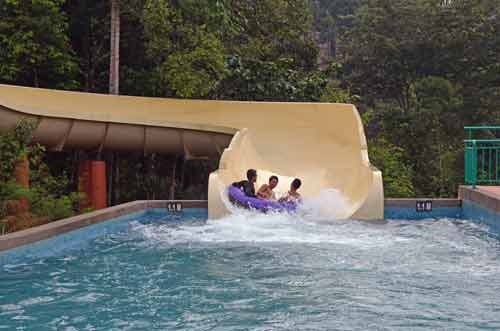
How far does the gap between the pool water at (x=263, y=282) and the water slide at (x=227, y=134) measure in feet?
6.16

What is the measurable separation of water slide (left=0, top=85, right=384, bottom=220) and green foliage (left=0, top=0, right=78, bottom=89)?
130 centimetres

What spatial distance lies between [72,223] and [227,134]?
4858 millimetres

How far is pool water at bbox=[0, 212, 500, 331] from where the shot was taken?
418 cm

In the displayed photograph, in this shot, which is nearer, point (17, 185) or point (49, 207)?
point (17, 185)

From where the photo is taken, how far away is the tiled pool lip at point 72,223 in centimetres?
604

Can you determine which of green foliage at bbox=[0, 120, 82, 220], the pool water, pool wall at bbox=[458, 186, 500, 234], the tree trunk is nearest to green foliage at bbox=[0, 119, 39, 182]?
green foliage at bbox=[0, 120, 82, 220]

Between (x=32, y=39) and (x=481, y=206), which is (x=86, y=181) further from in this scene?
(x=481, y=206)

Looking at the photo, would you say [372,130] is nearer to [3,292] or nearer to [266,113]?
[266,113]

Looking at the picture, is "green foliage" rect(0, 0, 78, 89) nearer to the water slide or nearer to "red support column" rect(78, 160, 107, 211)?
the water slide

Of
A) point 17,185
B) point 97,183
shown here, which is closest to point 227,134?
point 97,183

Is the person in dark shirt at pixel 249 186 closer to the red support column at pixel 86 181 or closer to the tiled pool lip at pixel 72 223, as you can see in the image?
the tiled pool lip at pixel 72 223

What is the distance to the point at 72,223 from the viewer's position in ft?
23.4

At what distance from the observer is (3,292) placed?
493cm

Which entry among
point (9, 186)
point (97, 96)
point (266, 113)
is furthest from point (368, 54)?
point (9, 186)
